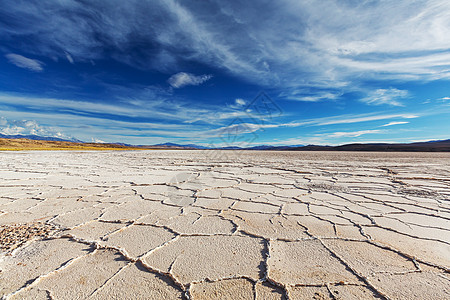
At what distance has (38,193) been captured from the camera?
2.89 meters

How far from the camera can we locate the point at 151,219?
202 cm

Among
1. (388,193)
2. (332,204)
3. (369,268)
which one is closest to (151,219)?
(369,268)

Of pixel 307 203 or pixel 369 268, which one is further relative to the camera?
pixel 307 203

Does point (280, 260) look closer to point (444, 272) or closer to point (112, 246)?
point (444, 272)

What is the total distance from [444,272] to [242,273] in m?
1.18

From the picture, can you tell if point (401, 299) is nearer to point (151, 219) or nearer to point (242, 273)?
point (242, 273)

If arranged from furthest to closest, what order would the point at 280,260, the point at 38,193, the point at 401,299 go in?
the point at 38,193, the point at 280,260, the point at 401,299

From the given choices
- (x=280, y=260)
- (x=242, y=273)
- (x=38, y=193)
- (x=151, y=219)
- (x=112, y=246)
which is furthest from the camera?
(x=38, y=193)

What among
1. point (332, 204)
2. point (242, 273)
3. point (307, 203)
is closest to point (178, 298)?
point (242, 273)

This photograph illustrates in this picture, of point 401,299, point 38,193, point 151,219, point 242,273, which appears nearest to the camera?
point 401,299

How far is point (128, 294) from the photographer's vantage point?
1041 millimetres

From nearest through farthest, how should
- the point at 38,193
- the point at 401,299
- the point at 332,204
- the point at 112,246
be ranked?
the point at 401,299 < the point at 112,246 < the point at 332,204 < the point at 38,193

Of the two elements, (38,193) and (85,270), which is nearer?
(85,270)

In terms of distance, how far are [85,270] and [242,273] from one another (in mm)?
928
